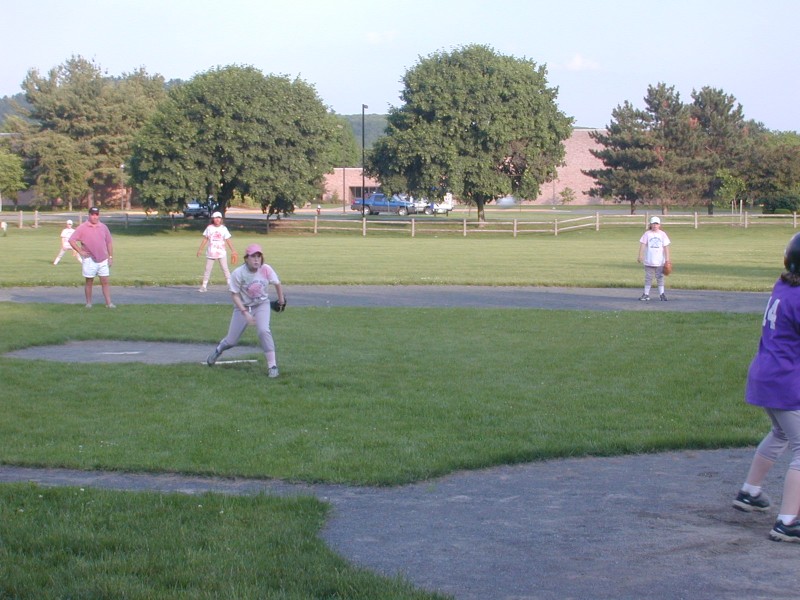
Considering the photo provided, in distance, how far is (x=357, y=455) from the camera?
295 inches

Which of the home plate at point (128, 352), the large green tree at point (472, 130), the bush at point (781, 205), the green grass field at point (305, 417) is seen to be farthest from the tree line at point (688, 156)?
the home plate at point (128, 352)

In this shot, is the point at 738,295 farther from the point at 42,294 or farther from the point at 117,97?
the point at 117,97

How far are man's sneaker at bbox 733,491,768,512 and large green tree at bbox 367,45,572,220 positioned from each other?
5463cm

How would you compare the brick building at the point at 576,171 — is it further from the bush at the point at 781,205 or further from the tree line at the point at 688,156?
the bush at the point at 781,205

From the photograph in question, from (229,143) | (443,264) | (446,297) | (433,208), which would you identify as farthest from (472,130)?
(446,297)

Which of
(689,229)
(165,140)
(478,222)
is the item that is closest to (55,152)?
(165,140)

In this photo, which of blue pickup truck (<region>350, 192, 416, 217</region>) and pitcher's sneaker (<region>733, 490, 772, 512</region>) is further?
blue pickup truck (<region>350, 192, 416, 217</region>)

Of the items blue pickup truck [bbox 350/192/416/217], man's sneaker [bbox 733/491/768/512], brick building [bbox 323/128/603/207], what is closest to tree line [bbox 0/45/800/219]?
blue pickup truck [bbox 350/192/416/217]

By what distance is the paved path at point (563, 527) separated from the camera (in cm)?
481

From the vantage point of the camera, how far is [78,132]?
90.5 m

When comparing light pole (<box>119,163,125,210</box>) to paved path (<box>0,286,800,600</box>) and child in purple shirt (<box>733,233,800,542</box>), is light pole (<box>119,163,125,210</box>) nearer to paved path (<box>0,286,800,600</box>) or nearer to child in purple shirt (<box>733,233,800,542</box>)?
A: paved path (<box>0,286,800,600</box>)

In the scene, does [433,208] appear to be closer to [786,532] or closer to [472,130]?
[472,130]

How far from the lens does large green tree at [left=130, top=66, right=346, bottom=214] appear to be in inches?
2296

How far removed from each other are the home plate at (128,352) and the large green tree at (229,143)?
1793 inches
